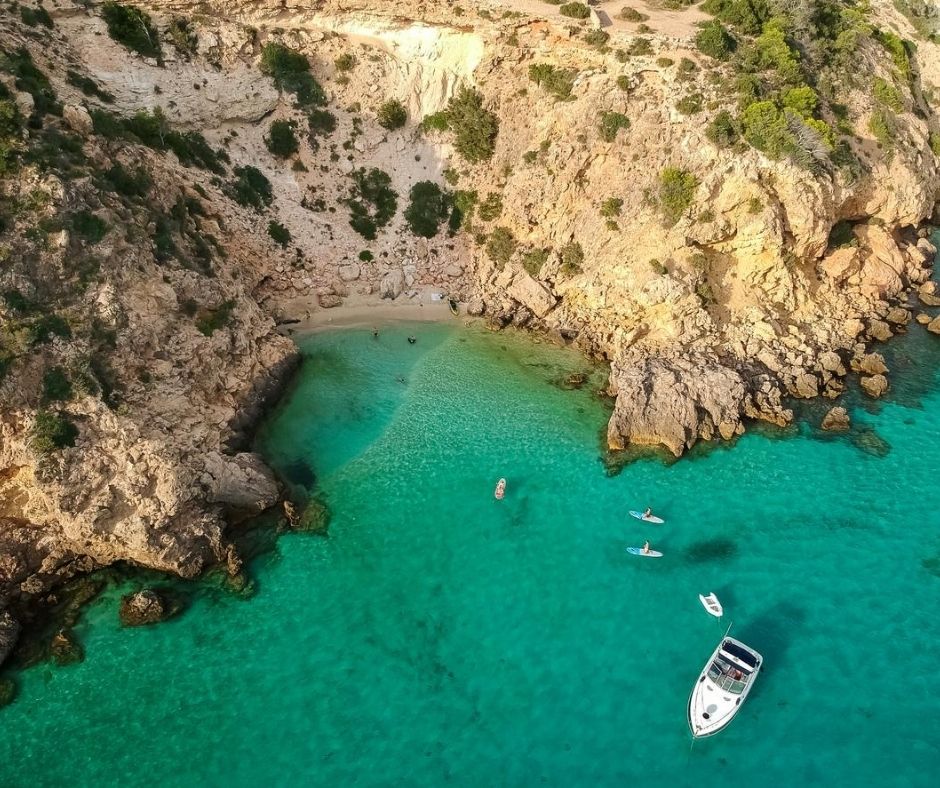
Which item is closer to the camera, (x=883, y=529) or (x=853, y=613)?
(x=853, y=613)

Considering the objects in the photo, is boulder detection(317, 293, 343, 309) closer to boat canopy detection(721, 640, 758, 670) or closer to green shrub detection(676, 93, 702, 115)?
green shrub detection(676, 93, 702, 115)

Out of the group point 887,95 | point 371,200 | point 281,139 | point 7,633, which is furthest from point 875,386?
point 7,633

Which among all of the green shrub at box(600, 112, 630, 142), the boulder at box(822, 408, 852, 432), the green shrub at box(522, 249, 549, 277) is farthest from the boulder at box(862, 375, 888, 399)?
the green shrub at box(600, 112, 630, 142)

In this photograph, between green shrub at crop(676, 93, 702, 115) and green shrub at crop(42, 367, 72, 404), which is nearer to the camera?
green shrub at crop(42, 367, 72, 404)

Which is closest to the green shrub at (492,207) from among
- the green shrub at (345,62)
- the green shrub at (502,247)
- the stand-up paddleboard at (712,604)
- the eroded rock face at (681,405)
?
the green shrub at (502,247)

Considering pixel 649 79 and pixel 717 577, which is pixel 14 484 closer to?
pixel 717 577

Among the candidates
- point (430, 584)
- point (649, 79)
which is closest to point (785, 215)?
point (649, 79)

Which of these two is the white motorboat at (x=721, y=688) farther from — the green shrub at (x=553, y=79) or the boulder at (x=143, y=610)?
the green shrub at (x=553, y=79)
